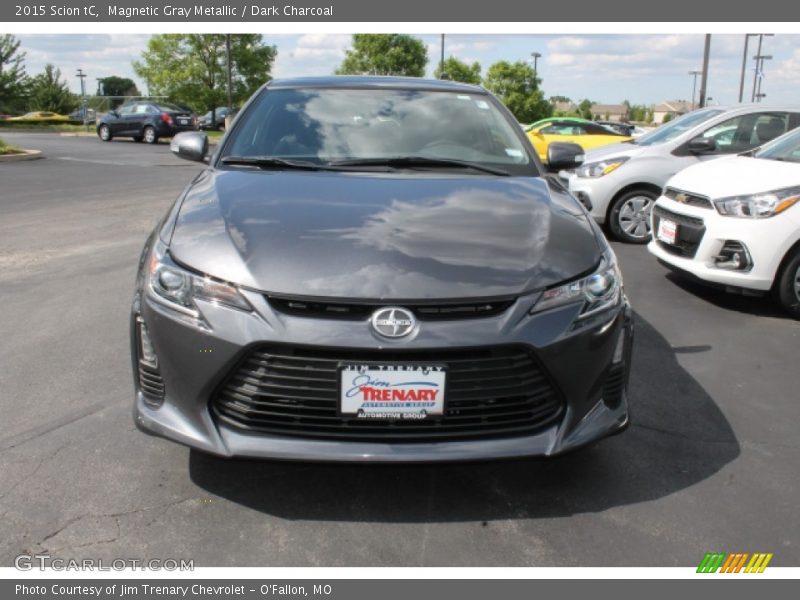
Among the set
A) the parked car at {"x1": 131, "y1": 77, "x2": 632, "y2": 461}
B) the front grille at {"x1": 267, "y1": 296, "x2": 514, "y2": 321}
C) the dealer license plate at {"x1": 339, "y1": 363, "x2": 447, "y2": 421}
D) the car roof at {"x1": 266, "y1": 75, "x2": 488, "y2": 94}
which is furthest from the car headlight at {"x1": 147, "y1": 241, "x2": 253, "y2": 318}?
the car roof at {"x1": 266, "y1": 75, "x2": 488, "y2": 94}

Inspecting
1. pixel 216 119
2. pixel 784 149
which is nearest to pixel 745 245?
pixel 784 149

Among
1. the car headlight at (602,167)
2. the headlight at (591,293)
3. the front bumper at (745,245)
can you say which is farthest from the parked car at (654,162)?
the headlight at (591,293)

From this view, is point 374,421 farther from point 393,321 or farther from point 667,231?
point 667,231

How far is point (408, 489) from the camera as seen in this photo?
2.81 metres

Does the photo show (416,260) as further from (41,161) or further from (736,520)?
(41,161)

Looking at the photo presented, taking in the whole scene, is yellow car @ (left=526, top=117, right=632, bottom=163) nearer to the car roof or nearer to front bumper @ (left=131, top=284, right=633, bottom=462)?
the car roof

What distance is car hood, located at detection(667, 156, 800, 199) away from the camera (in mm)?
5320

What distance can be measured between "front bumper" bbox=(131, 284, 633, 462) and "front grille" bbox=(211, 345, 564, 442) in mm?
29

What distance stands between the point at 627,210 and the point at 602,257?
19.0ft

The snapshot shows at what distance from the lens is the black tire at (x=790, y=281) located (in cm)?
519

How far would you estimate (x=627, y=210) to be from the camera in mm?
8234

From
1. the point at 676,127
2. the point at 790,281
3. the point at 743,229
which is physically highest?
the point at 676,127

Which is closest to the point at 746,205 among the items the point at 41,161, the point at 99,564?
the point at 99,564

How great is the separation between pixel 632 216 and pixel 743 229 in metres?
3.03
